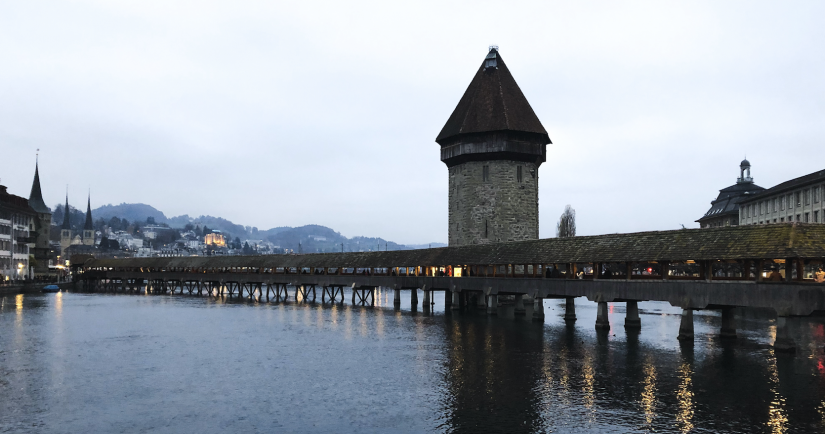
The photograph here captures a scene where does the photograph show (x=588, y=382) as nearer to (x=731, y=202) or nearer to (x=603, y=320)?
(x=603, y=320)

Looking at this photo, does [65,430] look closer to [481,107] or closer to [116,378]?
[116,378]

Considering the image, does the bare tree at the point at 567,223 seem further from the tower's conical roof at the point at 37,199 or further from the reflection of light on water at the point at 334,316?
the tower's conical roof at the point at 37,199

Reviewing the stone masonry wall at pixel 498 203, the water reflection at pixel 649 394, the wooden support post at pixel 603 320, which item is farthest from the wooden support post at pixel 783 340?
the stone masonry wall at pixel 498 203

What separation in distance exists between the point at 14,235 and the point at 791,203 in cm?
9424

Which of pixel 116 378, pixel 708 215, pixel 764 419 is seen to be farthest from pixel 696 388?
pixel 708 215

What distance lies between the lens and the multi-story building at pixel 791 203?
208 feet

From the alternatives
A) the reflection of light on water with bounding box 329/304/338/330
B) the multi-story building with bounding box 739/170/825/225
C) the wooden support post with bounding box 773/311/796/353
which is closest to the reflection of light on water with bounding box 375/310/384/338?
the reflection of light on water with bounding box 329/304/338/330

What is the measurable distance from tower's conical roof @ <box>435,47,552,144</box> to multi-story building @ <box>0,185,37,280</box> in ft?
191

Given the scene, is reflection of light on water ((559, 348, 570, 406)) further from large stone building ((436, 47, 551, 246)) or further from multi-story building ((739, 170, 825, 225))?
multi-story building ((739, 170, 825, 225))

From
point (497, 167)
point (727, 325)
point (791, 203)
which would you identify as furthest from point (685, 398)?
point (791, 203)

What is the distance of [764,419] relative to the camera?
59.6 feet

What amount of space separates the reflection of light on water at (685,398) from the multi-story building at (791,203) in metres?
40.2

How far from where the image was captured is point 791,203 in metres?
69.6

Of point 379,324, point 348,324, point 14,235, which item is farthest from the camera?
point 14,235
